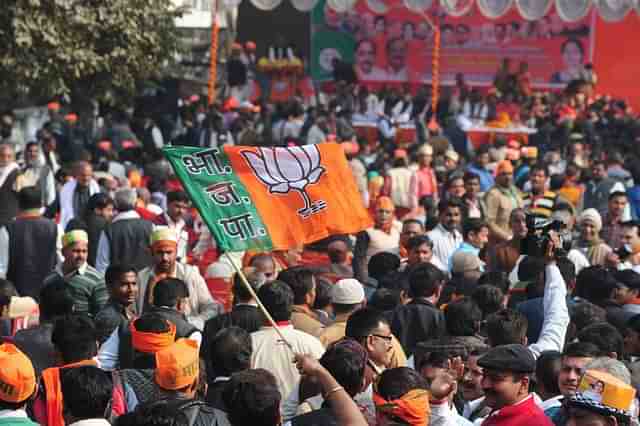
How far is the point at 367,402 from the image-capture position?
5.37 metres

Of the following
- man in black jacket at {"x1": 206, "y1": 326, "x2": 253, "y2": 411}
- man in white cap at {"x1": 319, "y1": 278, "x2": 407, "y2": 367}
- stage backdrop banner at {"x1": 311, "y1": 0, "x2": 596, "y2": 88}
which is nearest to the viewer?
man in black jacket at {"x1": 206, "y1": 326, "x2": 253, "y2": 411}

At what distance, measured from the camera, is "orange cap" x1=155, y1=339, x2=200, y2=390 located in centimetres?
522

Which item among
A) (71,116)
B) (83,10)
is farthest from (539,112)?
(83,10)

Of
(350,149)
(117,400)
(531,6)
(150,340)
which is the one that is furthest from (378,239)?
(531,6)

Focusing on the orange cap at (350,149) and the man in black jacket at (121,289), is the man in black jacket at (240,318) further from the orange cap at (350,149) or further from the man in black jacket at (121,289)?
the orange cap at (350,149)

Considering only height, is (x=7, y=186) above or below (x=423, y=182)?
above

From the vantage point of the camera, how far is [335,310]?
7168 mm

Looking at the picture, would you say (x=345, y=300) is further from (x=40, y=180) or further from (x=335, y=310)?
(x=40, y=180)

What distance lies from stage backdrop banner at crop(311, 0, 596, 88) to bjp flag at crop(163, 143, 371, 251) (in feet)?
71.1

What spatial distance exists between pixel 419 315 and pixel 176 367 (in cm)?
232

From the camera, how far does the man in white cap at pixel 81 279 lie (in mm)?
7914

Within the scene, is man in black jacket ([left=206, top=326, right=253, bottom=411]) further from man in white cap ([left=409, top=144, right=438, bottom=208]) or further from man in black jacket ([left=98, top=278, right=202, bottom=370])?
man in white cap ([left=409, top=144, right=438, bottom=208])

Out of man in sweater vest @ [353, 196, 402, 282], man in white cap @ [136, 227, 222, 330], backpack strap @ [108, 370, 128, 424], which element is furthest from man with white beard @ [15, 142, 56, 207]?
backpack strap @ [108, 370, 128, 424]

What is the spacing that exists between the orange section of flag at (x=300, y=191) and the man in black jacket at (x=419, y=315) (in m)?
0.72
